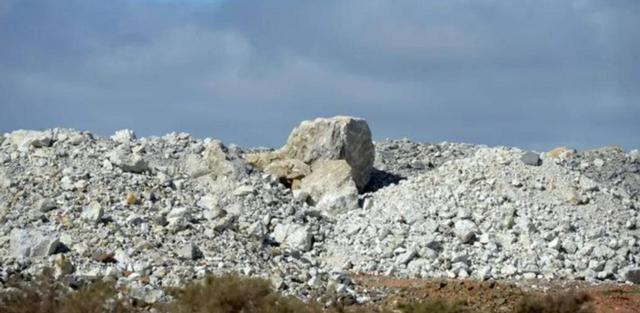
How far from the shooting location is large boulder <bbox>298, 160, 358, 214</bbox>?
29.7m

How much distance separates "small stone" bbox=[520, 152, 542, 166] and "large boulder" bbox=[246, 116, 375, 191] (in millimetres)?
4025

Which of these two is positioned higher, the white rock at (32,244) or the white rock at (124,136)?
the white rock at (124,136)

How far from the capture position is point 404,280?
81.3 feet

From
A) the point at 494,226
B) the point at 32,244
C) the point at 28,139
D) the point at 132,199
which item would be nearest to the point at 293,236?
the point at 132,199

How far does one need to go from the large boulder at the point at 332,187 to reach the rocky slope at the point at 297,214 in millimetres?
39

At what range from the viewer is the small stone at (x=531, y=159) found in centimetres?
3144

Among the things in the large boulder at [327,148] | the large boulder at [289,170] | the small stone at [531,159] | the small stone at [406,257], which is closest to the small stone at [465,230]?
the small stone at [406,257]

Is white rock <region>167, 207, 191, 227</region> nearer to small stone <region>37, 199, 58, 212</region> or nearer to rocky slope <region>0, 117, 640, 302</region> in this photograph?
rocky slope <region>0, 117, 640, 302</region>

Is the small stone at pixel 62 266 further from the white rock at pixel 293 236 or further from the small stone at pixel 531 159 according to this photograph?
the small stone at pixel 531 159

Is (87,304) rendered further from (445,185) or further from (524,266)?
(445,185)

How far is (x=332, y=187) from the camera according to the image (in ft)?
99.0

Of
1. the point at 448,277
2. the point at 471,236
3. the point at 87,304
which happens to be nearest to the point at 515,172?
the point at 471,236

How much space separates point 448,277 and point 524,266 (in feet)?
6.26

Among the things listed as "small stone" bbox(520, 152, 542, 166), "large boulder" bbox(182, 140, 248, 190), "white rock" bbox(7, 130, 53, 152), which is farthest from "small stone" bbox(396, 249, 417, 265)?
"white rock" bbox(7, 130, 53, 152)
